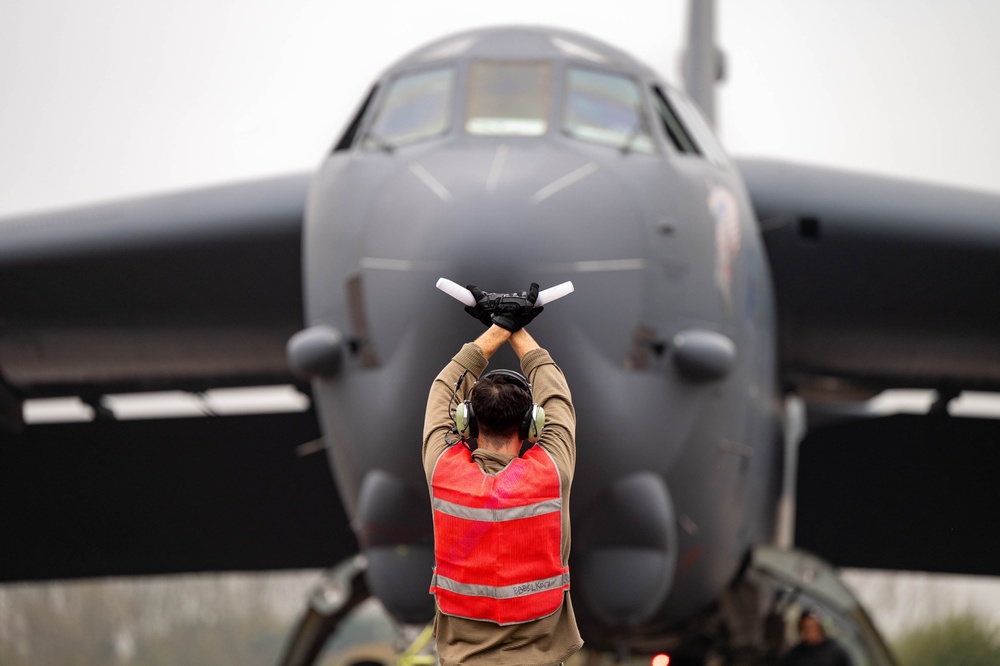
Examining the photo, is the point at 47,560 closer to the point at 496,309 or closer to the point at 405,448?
the point at 405,448

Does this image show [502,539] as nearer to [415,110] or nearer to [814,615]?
[415,110]

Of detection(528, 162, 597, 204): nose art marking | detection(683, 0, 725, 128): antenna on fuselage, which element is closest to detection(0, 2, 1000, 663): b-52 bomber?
detection(528, 162, 597, 204): nose art marking

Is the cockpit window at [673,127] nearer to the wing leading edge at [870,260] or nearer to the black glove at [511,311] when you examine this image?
the wing leading edge at [870,260]

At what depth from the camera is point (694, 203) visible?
494cm

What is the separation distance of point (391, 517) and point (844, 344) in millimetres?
3253

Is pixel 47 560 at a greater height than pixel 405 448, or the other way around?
pixel 405 448

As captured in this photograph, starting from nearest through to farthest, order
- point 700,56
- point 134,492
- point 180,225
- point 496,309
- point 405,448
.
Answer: point 496,309 < point 405,448 < point 180,225 < point 134,492 < point 700,56

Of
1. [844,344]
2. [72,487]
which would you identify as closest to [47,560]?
[72,487]

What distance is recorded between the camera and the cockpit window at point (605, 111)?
484cm

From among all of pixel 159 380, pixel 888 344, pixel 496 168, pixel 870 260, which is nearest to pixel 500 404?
pixel 496 168

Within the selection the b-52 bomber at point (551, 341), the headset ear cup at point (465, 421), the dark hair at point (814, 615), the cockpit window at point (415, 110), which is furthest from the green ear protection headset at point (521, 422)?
the dark hair at point (814, 615)

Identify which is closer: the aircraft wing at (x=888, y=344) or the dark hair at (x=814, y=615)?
the dark hair at (x=814, y=615)

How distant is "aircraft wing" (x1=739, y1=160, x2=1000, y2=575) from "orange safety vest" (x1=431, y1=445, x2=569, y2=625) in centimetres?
440

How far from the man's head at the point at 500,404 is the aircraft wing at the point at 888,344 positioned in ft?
14.1
